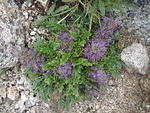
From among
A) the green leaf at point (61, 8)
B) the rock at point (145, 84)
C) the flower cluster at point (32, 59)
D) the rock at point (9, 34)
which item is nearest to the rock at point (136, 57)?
the rock at point (145, 84)

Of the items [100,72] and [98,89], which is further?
[98,89]

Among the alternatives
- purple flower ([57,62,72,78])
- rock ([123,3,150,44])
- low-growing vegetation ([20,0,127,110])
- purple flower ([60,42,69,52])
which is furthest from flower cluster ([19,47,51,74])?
rock ([123,3,150,44])

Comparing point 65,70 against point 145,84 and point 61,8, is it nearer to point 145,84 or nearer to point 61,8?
point 61,8

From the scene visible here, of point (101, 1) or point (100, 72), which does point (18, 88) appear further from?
point (101, 1)

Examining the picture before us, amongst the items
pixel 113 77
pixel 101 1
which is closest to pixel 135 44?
pixel 113 77

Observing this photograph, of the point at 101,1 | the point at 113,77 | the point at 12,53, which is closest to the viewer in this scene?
the point at 101,1

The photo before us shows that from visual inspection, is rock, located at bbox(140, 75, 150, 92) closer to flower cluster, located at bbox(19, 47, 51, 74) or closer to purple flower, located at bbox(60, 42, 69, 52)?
purple flower, located at bbox(60, 42, 69, 52)
